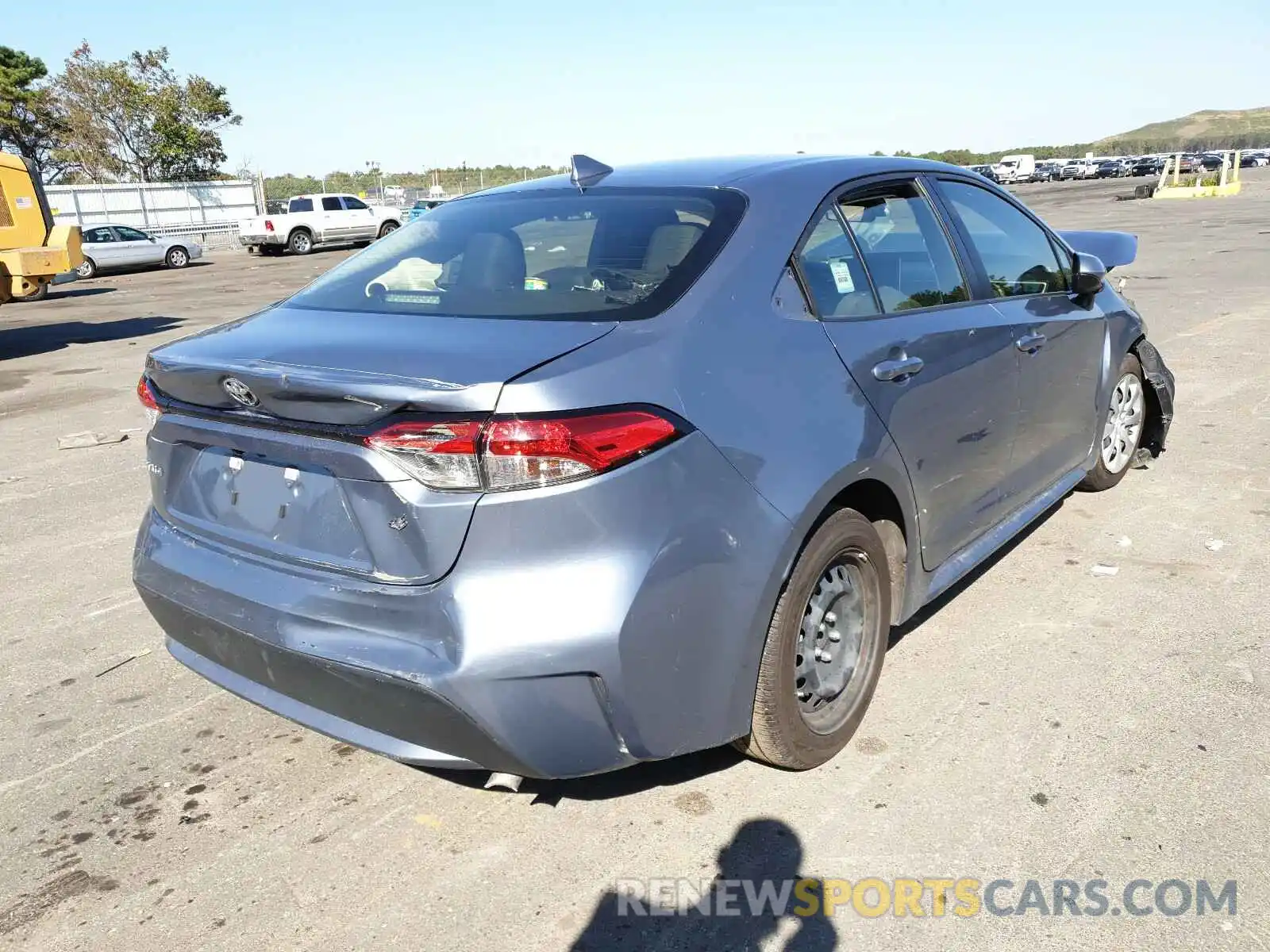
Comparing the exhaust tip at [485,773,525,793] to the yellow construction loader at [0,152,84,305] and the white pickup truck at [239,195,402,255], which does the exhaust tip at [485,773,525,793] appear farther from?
the white pickup truck at [239,195,402,255]

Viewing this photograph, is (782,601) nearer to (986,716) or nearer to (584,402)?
(584,402)

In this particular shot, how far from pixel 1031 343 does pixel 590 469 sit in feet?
7.84

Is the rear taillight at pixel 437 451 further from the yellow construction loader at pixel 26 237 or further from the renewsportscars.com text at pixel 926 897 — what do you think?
the yellow construction loader at pixel 26 237

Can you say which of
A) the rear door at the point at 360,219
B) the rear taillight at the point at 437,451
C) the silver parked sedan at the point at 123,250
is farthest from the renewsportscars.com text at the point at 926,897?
the rear door at the point at 360,219

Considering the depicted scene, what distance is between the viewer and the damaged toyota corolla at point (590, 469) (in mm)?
2244

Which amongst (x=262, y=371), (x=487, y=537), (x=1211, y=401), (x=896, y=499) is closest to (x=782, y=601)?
(x=896, y=499)

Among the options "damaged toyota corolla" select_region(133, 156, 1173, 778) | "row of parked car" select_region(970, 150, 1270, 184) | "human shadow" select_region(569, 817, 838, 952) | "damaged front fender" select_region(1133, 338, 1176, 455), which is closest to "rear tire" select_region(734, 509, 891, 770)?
"damaged toyota corolla" select_region(133, 156, 1173, 778)

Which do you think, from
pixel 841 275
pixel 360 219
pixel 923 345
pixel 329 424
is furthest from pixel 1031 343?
pixel 360 219

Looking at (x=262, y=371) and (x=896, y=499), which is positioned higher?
(x=262, y=371)

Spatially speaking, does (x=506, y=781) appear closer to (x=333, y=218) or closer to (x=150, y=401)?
(x=150, y=401)

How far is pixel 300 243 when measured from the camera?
3281 cm

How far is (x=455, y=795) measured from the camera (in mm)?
2969

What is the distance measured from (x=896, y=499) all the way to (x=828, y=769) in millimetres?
839

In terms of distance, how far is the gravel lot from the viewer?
244 cm
